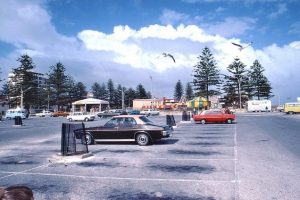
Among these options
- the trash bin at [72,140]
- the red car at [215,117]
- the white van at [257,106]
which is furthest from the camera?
the white van at [257,106]

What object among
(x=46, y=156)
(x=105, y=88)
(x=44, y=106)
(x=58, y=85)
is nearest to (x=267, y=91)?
(x=58, y=85)

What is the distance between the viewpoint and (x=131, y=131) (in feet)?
54.7

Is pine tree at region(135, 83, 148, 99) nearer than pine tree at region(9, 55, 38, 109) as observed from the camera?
No

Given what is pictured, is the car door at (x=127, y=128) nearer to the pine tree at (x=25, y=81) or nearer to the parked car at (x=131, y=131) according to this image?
the parked car at (x=131, y=131)

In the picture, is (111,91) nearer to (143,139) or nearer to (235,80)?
(235,80)

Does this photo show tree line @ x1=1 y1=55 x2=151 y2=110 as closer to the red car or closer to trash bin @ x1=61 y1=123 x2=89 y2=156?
the red car

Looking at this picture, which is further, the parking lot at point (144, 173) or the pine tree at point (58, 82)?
the pine tree at point (58, 82)

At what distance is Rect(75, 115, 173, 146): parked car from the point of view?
16.5 meters

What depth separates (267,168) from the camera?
10039 millimetres

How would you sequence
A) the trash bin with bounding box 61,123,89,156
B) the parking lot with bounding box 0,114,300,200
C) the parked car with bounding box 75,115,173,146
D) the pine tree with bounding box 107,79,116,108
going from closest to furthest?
the parking lot with bounding box 0,114,300,200 → the trash bin with bounding box 61,123,89,156 → the parked car with bounding box 75,115,173,146 → the pine tree with bounding box 107,79,116,108

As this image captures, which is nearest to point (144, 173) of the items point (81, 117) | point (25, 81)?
point (81, 117)

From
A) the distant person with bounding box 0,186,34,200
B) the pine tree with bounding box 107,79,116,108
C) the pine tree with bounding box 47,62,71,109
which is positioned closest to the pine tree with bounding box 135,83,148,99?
the pine tree with bounding box 107,79,116,108

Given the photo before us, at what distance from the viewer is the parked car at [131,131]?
16469 mm

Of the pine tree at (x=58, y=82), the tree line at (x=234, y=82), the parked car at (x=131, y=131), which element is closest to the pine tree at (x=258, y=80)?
the tree line at (x=234, y=82)
